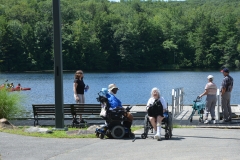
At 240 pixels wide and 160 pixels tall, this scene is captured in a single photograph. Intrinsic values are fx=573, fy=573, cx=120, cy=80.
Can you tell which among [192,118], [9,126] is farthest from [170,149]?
[192,118]

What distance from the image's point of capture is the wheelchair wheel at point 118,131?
46.9ft

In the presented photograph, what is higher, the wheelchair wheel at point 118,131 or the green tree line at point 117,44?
the green tree line at point 117,44

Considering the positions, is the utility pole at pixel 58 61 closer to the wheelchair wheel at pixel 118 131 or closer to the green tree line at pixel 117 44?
the wheelchair wheel at pixel 118 131

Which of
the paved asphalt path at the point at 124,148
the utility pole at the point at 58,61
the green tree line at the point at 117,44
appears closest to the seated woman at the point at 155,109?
the paved asphalt path at the point at 124,148

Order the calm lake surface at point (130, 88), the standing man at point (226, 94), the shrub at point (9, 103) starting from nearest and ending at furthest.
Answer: the shrub at point (9, 103)
the standing man at point (226, 94)
the calm lake surface at point (130, 88)

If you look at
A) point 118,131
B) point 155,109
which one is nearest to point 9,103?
point 118,131

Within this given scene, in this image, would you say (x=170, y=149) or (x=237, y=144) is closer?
(x=170, y=149)

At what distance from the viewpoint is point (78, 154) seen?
11797mm

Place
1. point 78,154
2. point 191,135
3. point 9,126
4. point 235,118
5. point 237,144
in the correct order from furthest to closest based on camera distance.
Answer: point 235,118 < point 9,126 < point 191,135 < point 237,144 < point 78,154

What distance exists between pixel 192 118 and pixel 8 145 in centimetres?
860

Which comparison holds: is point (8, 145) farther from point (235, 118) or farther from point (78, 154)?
point (235, 118)

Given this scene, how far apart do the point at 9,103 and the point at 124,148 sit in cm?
685

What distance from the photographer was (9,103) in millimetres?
18234

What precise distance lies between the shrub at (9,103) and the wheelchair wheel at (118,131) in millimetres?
5185
